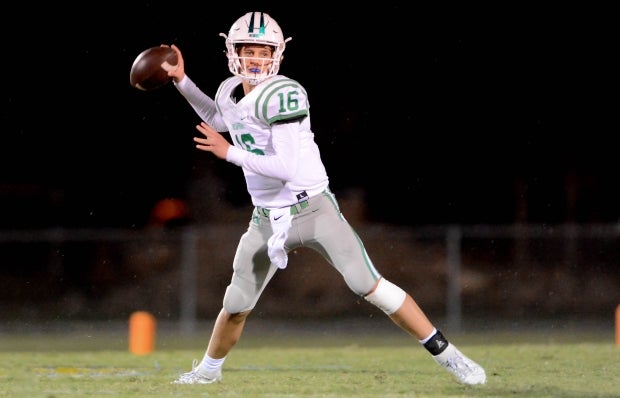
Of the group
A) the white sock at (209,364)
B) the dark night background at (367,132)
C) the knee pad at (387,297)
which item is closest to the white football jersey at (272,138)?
the knee pad at (387,297)

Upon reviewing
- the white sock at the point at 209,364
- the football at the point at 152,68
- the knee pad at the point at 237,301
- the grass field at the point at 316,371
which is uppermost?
the football at the point at 152,68

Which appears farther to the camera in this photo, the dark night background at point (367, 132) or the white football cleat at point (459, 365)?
the dark night background at point (367, 132)

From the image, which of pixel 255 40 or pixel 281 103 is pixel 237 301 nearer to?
pixel 281 103

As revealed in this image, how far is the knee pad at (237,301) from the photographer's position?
613cm

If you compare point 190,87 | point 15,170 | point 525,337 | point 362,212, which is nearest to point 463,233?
point 525,337

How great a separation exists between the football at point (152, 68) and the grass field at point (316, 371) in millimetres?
1579

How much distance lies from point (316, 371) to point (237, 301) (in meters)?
1.37

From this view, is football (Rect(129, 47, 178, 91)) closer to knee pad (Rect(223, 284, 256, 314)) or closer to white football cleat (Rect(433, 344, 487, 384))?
knee pad (Rect(223, 284, 256, 314))

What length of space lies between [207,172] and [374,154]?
3.19m

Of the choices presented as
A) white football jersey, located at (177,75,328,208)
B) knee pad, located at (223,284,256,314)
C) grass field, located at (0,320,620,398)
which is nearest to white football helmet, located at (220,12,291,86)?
white football jersey, located at (177,75,328,208)

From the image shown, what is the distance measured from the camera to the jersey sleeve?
19.0 ft

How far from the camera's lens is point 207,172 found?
815 inches

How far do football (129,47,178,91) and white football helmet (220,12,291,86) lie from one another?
0.42 m

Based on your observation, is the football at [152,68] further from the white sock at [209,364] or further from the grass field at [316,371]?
the grass field at [316,371]
